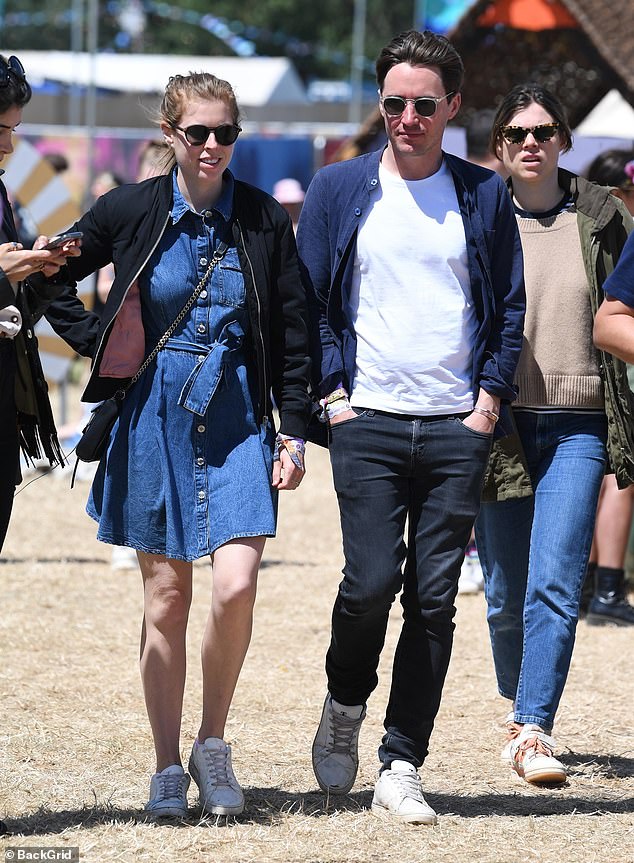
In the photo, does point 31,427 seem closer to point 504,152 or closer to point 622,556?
point 504,152

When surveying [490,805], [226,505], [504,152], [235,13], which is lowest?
[490,805]

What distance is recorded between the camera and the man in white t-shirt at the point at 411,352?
12.2ft

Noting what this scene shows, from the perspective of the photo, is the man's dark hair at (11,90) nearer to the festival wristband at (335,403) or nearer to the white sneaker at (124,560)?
the festival wristband at (335,403)

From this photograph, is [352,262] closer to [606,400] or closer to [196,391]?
[196,391]

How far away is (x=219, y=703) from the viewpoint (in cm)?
378

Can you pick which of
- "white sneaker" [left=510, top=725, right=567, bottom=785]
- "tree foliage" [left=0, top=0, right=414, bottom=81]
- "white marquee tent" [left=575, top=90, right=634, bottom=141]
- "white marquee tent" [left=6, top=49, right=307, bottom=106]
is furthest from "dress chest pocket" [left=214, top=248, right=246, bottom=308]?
"tree foliage" [left=0, top=0, right=414, bottom=81]

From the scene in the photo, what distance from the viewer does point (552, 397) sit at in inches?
170

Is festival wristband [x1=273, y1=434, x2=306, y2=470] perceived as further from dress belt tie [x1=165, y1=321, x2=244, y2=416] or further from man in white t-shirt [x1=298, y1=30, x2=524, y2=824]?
dress belt tie [x1=165, y1=321, x2=244, y2=416]

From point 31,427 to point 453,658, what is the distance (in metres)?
2.94

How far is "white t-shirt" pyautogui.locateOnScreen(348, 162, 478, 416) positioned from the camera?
3725mm

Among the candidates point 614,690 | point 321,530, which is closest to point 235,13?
point 321,530

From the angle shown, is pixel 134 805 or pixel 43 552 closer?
pixel 134 805

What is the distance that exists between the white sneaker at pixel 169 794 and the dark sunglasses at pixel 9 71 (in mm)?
1886

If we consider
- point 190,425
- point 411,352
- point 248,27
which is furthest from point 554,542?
point 248,27
